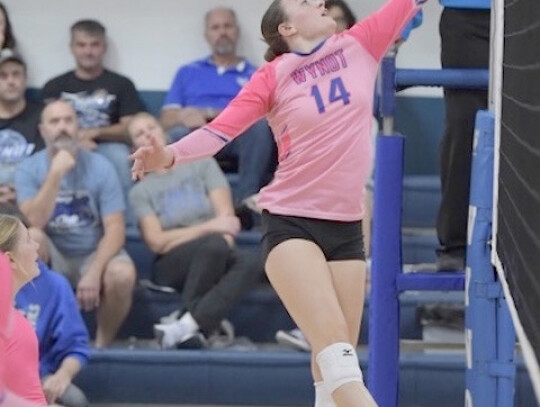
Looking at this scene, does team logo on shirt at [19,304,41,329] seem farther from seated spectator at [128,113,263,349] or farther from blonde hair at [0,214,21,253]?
→ blonde hair at [0,214,21,253]

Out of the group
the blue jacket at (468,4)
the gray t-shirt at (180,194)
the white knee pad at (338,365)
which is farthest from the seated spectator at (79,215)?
the white knee pad at (338,365)

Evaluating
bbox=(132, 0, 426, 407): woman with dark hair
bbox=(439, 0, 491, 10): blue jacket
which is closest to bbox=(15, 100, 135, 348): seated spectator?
bbox=(132, 0, 426, 407): woman with dark hair

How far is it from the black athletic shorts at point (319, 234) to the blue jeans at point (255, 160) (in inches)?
106

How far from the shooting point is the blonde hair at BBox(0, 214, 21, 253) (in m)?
3.61

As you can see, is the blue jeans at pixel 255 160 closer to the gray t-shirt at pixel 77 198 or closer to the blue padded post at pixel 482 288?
the gray t-shirt at pixel 77 198

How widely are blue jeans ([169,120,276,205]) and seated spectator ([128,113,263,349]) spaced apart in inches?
12.1

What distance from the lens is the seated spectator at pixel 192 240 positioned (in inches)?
243

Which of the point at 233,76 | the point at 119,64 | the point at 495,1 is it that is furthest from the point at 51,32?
the point at 495,1

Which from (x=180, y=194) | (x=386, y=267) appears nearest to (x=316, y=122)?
(x=386, y=267)

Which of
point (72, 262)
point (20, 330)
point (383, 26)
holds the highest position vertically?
point (383, 26)

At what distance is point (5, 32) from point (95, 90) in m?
0.60

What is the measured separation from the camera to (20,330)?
3922 mm

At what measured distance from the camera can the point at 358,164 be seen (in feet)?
13.4

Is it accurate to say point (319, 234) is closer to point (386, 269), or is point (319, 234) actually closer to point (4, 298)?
point (386, 269)
